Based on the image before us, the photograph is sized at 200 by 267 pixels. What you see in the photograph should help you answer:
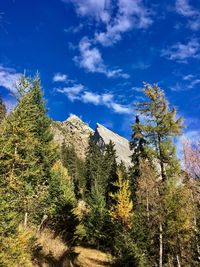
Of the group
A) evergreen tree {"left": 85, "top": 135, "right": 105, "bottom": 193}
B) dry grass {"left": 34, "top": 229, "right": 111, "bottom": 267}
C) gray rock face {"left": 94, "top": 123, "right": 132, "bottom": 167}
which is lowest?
dry grass {"left": 34, "top": 229, "right": 111, "bottom": 267}

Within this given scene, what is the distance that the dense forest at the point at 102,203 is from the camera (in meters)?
18.1

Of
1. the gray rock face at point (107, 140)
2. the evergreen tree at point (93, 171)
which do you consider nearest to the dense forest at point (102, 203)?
the evergreen tree at point (93, 171)

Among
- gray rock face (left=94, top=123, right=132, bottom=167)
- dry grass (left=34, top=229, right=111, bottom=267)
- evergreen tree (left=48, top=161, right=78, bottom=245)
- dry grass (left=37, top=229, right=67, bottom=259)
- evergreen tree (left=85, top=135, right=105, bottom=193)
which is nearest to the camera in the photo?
dry grass (left=34, top=229, right=111, bottom=267)

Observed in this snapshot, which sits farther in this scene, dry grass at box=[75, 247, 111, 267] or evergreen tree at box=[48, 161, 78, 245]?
evergreen tree at box=[48, 161, 78, 245]

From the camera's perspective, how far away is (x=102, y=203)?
136 feet

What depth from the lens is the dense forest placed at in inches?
712

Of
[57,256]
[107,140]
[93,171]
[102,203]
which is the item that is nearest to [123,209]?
[102,203]

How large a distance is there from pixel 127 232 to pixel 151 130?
34.6ft

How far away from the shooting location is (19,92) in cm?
2095

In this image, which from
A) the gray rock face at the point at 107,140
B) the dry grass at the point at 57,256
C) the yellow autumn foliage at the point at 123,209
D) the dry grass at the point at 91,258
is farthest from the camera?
the gray rock face at the point at 107,140

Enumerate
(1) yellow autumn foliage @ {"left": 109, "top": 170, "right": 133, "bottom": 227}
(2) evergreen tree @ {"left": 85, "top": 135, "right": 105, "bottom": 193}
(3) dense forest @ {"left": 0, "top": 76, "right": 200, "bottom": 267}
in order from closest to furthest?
(3) dense forest @ {"left": 0, "top": 76, "right": 200, "bottom": 267} → (1) yellow autumn foliage @ {"left": 109, "top": 170, "right": 133, "bottom": 227} → (2) evergreen tree @ {"left": 85, "top": 135, "right": 105, "bottom": 193}

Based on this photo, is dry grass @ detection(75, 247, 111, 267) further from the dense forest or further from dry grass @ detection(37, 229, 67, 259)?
dry grass @ detection(37, 229, 67, 259)

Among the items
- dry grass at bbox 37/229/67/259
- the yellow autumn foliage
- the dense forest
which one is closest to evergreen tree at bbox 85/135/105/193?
the dense forest

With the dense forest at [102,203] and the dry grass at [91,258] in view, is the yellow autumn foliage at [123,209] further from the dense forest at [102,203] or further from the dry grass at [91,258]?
the dry grass at [91,258]
